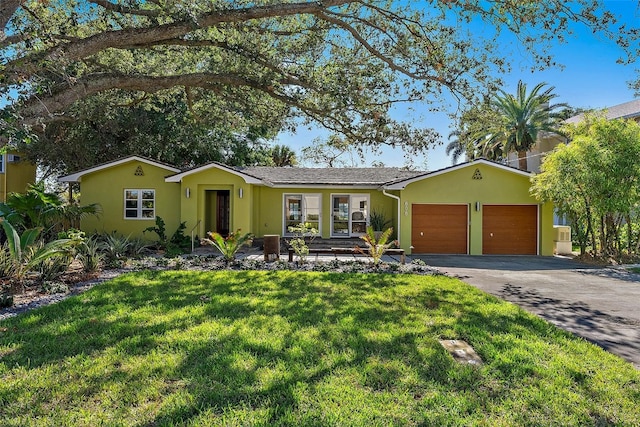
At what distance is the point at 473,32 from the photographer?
9172 millimetres

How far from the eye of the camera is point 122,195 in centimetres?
1681

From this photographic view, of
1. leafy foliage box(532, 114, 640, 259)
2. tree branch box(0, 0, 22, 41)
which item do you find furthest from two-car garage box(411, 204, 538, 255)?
tree branch box(0, 0, 22, 41)

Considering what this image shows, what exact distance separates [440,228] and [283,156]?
23851mm

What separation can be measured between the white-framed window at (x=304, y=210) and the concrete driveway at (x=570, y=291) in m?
5.74

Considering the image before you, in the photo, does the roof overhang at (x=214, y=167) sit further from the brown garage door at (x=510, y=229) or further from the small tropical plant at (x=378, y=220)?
the brown garage door at (x=510, y=229)

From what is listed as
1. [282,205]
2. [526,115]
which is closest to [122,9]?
[282,205]

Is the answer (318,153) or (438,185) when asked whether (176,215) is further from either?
(318,153)

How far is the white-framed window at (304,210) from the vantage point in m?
18.1

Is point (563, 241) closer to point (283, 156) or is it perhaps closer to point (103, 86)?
point (103, 86)

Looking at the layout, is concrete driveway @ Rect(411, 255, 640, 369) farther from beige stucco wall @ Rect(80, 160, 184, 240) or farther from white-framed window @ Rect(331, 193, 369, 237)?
beige stucco wall @ Rect(80, 160, 184, 240)

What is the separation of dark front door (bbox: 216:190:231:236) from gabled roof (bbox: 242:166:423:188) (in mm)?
1777

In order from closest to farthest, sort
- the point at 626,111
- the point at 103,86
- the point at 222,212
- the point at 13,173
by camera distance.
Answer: the point at 103,86
the point at 222,212
the point at 626,111
the point at 13,173

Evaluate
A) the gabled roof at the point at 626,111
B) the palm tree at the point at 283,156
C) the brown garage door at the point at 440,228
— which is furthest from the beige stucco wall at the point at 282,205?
the palm tree at the point at 283,156

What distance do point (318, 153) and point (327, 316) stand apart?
2933 cm
